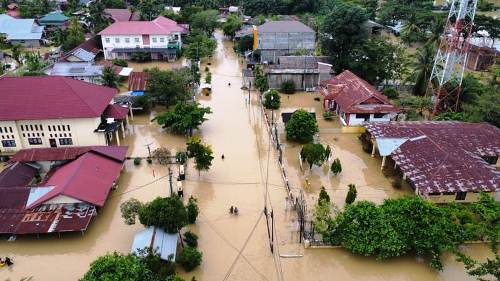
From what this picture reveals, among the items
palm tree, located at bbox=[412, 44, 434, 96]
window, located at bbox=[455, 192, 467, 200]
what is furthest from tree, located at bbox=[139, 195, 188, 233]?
palm tree, located at bbox=[412, 44, 434, 96]

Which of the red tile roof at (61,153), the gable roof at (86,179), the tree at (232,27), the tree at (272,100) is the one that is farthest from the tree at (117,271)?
the tree at (232,27)

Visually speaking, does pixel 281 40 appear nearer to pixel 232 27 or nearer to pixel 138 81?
pixel 232 27

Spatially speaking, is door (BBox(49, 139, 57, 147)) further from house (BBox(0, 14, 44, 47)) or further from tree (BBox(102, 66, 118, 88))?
house (BBox(0, 14, 44, 47))

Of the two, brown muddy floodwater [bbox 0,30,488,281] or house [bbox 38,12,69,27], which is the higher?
house [bbox 38,12,69,27]

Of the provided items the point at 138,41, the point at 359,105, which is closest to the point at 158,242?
the point at 359,105

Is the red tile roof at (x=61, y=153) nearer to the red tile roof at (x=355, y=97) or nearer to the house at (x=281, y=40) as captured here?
the red tile roof at (x=355, y=97)
